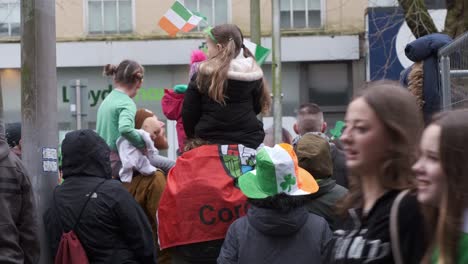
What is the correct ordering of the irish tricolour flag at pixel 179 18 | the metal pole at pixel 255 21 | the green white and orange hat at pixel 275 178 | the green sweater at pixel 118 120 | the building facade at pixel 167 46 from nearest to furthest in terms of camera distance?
1. the green white and orange hat at pixel 275 178
2. the green sweater at pixel 118 120
3. the irish tricolour flag at pixel 179 18
4. the metal pole at pixel 255 21
5. the building facade at pixel 167 46

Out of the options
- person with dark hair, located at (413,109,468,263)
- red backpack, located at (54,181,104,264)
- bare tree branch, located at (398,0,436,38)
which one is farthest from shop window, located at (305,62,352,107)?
person with dark hair, located at (413,109,468,263)

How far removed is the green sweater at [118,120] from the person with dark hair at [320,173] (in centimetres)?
144

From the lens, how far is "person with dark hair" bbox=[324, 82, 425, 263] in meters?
2.99

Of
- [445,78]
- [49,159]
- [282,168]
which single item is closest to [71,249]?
[49,159]

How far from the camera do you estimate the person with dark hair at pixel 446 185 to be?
8.58ft

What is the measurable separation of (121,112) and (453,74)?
2574 millimetres

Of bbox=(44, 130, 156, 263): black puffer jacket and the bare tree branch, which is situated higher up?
the bare tree branch

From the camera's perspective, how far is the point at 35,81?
244 inches

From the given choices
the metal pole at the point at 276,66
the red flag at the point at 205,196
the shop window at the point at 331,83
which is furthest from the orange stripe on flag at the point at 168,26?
the shop window at the point at 331,83

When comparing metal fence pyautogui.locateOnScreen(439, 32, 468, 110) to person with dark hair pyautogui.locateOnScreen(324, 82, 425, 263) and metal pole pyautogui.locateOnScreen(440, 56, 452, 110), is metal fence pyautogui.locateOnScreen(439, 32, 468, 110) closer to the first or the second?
metal pole pyautogui.locateOnScreen(440, 56, 452, 110)

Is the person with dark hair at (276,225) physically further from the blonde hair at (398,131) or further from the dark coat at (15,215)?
the blonde hair at (398,131)

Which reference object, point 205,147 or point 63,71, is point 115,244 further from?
point 63,71

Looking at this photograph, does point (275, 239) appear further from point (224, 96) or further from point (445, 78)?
point (445, 78)

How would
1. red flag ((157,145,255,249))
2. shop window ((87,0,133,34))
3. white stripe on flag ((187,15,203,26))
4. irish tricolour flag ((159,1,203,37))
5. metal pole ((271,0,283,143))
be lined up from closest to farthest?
1. red flag ((157,145,255,249))
2. irish tricolour flag ((159,1,203,37))
3. white stripe on flag ((187,15,203,26))
4. metal pole ((271,0,283,143))
5. shop window ((87,0,133,34))
